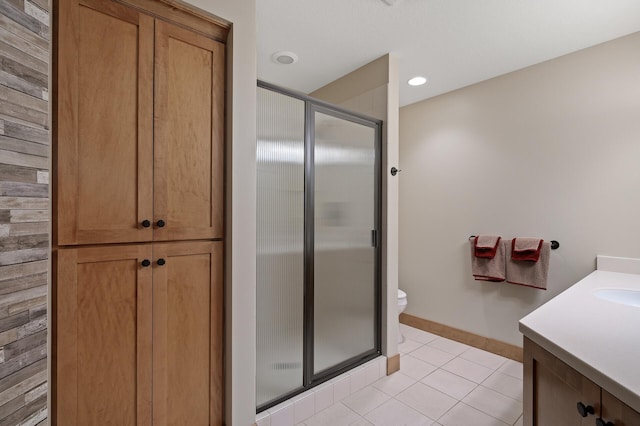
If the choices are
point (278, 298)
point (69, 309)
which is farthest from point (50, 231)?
point (278, 298)

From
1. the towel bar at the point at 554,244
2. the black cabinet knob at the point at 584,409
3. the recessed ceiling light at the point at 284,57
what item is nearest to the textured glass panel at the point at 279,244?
the recessed ceiling light at the point at 284,57

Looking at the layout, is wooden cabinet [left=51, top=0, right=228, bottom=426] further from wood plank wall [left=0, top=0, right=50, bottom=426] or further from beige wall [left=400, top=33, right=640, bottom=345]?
beige wall [left=400, top=33, right=640, bottom=345]

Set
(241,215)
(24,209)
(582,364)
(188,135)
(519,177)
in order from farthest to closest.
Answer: (519,177) < (241,215) < (188,135) < (24,209) < (582,364)

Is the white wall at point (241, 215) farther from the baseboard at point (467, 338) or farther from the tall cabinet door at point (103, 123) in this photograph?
the baseboard at point (467, 338)

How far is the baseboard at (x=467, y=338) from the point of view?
2590 mm

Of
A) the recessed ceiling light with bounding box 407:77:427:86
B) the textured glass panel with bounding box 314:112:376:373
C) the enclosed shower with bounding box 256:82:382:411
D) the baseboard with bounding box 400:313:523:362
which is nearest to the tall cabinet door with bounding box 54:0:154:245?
the enclosed shower with bounding box 256:82:382:411

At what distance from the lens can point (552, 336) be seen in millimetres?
957

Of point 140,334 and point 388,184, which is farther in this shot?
point 388,184

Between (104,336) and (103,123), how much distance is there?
802mm

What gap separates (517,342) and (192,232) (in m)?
2.71

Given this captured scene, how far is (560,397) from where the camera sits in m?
0.95

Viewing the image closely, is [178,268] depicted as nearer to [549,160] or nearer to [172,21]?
[172,21]

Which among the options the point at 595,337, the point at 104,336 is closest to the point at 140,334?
the point at 104,336

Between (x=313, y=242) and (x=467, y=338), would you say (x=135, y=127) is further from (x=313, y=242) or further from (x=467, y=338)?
(x=467, y=338)
